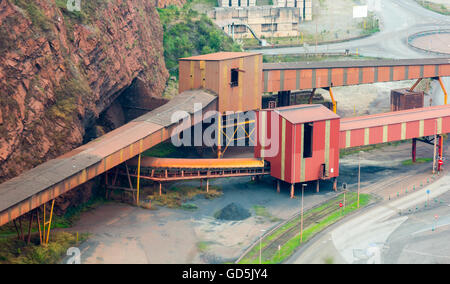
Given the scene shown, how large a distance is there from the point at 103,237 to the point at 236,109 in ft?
101

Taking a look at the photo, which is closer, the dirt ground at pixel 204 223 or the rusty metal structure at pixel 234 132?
the dirt ground at pixel 204 223

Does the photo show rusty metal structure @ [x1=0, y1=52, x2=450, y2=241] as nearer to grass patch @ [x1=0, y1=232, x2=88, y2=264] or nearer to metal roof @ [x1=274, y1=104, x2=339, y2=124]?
metal roof @ [x1=274, y1=104, x2=339, y2=124]

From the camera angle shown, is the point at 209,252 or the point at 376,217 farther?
the point at 376,217

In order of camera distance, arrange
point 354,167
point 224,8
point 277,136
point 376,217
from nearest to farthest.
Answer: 1. point 376,217
2. point 277,136
3. point 354,167
4. point 224,8

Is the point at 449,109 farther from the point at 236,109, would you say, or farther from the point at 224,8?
the point at 224,8

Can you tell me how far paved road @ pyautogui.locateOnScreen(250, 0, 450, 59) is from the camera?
14825 cm

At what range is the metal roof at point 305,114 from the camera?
81.6 meters

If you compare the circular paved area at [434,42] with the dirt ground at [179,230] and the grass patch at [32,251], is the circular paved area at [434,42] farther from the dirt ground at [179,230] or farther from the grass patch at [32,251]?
the grass patch at [32,251]

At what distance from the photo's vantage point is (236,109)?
9225cm

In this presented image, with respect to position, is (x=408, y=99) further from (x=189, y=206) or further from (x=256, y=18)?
(x=256, y=18)

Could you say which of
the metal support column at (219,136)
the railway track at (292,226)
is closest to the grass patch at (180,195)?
the metal support column at (219,136)

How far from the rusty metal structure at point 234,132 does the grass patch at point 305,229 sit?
14.4 feet

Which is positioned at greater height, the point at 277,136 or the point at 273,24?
the point at 273,24

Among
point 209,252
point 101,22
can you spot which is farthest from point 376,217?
point 101,22
